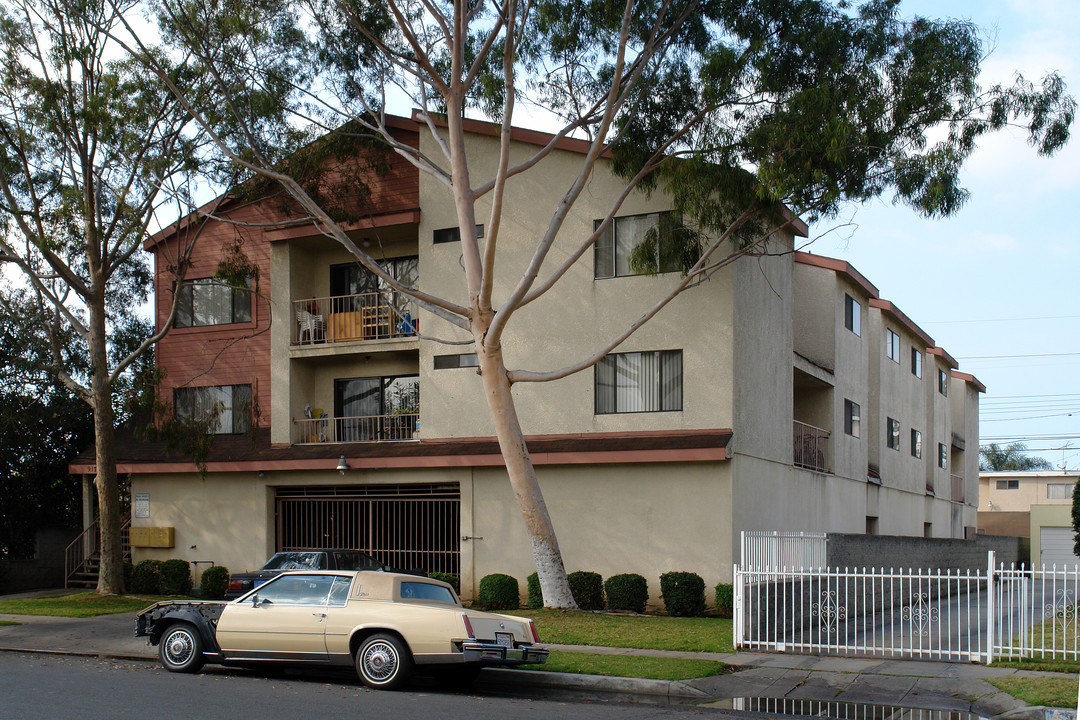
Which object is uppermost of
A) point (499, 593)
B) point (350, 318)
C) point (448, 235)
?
point (448, 235)

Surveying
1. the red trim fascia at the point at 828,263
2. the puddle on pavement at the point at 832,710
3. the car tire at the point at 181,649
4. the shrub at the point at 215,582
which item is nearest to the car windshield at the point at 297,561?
the shrub at the point at 215,582

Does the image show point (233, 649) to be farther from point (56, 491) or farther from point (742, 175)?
point (56, 491)

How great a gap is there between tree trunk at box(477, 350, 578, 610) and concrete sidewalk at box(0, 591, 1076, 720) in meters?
3.93

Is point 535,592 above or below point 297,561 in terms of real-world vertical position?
below

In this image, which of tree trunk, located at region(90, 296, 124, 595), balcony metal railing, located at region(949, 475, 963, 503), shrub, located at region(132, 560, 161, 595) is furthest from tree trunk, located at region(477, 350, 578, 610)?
balcony metal railing, located at region(949, 475, 963, 503)

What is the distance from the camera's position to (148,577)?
25.2 metres

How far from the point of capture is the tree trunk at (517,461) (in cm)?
1864

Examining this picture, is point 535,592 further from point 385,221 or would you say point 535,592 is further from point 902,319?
point 902,319

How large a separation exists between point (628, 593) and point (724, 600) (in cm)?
186

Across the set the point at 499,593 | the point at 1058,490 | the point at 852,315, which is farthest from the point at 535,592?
the point at 1058,490

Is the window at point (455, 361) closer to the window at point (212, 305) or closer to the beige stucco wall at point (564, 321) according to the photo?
the beige stucco wall at point (564, 321)

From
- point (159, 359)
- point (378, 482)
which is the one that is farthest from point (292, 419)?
point (159, 359)

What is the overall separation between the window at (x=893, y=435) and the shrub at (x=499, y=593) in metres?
16.5

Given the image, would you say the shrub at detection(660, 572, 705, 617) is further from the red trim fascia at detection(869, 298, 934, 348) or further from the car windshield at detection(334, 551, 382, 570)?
the red trim fascia at detection(869, 298, 934, 348)
